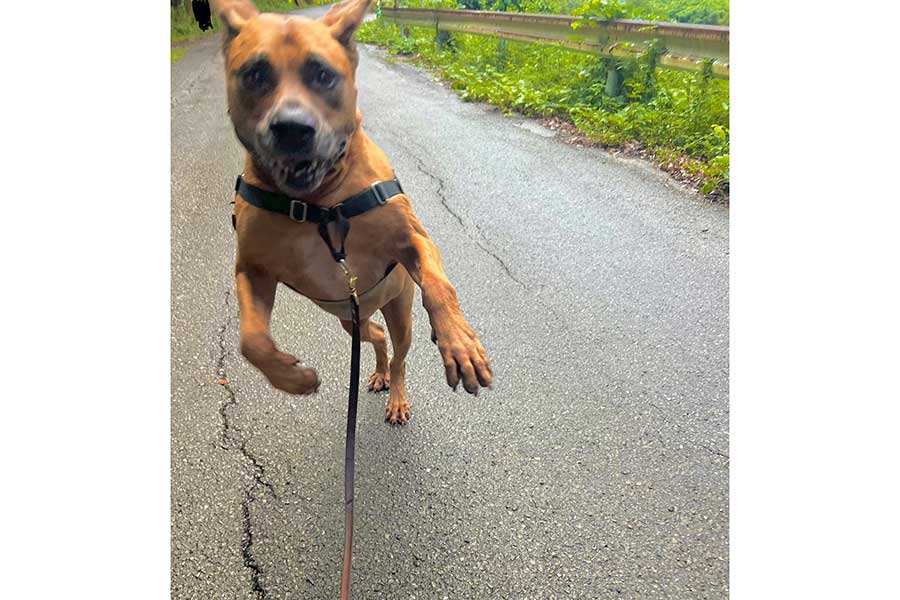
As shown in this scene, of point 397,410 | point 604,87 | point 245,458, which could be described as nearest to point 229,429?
point 245,458

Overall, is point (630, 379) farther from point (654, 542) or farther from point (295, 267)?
point (295, 267)

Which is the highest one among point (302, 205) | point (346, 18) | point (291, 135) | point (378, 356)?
point (346, 18)

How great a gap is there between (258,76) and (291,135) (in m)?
0.09

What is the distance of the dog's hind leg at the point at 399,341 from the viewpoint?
1.48m

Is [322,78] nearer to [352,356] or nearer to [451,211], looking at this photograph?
[352,356]

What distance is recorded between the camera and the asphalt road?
1524mm

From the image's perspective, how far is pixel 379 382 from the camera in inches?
80.2

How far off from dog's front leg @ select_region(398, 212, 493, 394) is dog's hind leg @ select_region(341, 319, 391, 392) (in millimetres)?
647

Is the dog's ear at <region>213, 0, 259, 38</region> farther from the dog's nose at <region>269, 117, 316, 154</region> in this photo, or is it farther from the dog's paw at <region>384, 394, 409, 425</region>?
the dog's paw at <region>384, 394, 409, 425</region>

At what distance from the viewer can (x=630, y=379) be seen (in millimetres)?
1856

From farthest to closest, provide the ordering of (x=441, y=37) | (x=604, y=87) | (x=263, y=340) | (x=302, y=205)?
(x=604, y=87) < (x=441, y=37) < (x=263, y=340) < (x=302, y=205)
